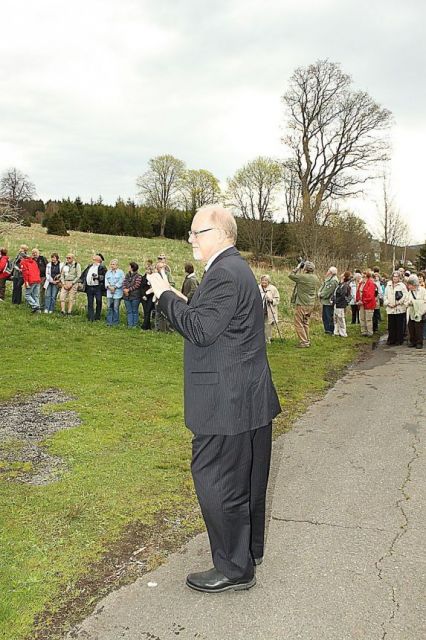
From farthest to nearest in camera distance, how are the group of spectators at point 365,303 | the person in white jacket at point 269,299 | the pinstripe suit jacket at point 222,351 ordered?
the group of spectators at point 365,303 < the person in white jacket at point 269,299 < the pinstripe suit jacket at point 222,351

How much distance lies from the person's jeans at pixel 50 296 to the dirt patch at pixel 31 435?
28.2ft

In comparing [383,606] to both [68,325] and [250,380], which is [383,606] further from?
[68,325]

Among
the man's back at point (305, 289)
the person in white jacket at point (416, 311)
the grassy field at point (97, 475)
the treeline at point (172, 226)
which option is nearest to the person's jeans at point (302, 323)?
the man's back at point (305, 289)

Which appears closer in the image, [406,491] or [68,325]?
[406,491]

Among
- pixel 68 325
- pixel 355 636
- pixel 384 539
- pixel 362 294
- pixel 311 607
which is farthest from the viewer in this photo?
pixel 362 294

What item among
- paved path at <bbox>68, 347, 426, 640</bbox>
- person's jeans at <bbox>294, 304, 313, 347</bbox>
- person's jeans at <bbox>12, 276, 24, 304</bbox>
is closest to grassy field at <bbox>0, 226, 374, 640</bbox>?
paved path at <bbox>68, 347, 426, 640</bbox>

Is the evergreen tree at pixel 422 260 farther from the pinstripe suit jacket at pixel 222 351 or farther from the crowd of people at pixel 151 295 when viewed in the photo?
the pinstripe suit jacket at pixel 222 351

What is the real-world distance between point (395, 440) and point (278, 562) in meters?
3.41

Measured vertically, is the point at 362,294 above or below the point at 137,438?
above

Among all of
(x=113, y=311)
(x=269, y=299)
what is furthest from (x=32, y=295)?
(x=269, y=299)

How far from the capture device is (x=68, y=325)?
51.5ft

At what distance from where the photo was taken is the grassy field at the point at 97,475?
3.67 meters

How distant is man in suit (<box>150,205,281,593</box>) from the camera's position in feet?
11.2

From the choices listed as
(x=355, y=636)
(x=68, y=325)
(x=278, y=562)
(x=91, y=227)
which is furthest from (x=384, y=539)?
(x=91, y=227)
